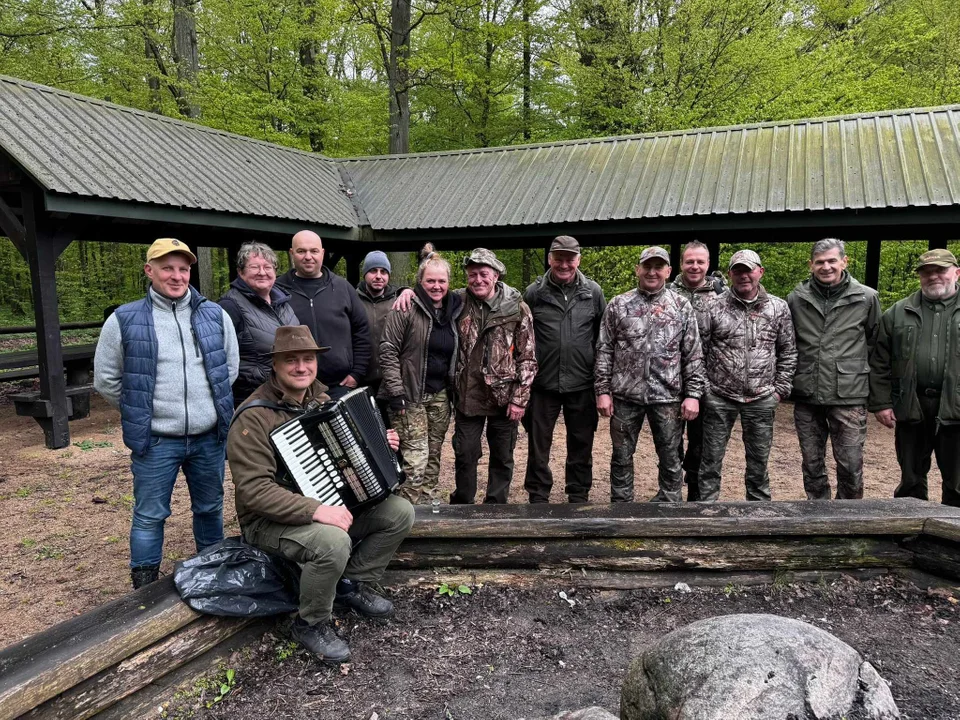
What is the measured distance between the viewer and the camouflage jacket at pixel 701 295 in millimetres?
4324

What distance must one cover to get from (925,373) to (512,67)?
51.1 ft

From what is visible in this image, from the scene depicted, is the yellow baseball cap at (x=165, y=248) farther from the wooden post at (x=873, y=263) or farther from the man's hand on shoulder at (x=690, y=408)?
the wooden post at (x=873, y=263)

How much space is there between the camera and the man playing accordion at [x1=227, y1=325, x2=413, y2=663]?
276 cm

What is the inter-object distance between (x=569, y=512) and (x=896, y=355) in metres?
2.62

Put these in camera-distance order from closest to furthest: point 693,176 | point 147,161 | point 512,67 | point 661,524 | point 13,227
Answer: point 661,524 < point 13,227 < point 147,161 < point 693,176 < point 512,67

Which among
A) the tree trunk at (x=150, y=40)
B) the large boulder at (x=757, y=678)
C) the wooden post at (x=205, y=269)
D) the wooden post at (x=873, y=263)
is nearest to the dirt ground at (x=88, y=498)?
the wooden post at (x=873, y=263)

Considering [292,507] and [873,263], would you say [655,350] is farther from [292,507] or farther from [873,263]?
[873,263]

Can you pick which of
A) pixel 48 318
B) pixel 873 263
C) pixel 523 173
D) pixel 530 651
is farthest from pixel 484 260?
pixel 873 263

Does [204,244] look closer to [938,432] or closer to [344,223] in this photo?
[344,223]

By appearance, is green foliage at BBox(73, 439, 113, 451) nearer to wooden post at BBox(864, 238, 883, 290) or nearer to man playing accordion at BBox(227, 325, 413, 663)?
man playing accordion at BBox(227, 325, 413, 663)

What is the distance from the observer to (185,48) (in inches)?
583

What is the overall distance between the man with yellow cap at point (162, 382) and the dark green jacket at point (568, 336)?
2.15m

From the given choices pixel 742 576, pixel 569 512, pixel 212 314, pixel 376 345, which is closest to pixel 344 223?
pixel 376 345

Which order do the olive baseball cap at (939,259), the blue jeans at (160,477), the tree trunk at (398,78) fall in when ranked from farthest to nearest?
1. the tree trunk at (398,78)
2. the olive baseball cap at (939,259)
3. the blue jeans at (160,477)
